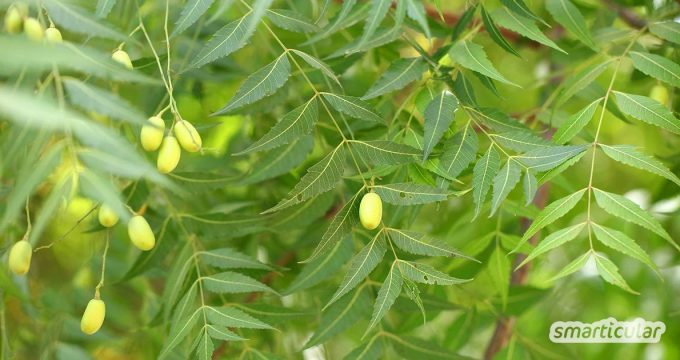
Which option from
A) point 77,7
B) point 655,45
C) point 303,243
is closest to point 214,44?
point 77,7

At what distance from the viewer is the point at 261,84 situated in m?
0.86

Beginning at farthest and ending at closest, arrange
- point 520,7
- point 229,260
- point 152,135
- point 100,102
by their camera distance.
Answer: point 229,260 < point 520,7 < point 152,135 < point 100,102

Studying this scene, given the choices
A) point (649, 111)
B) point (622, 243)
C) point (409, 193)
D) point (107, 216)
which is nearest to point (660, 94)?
point (649, 111)

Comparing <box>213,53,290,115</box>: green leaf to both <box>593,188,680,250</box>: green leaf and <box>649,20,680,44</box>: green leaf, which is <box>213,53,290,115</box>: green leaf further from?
<box>649,20,680,44</box>: green leaf

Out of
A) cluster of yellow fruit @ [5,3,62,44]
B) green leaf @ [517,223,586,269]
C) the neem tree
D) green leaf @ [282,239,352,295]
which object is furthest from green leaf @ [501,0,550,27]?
cluster of yellow fruit @ [5,3,62,44]

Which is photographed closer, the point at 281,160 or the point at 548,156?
the point at 548,156

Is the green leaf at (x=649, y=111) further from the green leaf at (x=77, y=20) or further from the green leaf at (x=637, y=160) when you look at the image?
the green leaf at (x=77, y=20)

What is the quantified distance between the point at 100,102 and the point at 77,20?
98 mm

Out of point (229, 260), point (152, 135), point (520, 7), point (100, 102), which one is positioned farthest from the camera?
point (229, 260)

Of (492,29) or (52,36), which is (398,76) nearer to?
(492,29)

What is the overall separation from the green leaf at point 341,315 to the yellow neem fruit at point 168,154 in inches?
11.0

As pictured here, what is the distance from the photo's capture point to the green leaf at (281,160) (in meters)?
1.10

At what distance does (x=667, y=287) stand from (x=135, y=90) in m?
0.97

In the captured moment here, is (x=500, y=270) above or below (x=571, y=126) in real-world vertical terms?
below
